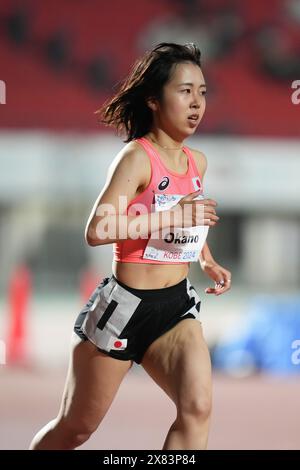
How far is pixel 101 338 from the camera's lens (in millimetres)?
3588

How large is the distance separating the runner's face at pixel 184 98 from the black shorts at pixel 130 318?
23.8 inches

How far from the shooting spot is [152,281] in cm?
364

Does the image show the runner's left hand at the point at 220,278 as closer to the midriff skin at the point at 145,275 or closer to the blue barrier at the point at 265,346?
the midriff skin at the point at 145,275

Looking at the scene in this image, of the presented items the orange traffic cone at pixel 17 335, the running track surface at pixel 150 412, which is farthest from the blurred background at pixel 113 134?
the running track surface at pixel 150 412

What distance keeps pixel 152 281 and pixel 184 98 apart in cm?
67

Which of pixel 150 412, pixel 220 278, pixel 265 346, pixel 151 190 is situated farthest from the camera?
pixel 265 346

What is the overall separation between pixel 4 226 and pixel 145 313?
45.1 feet

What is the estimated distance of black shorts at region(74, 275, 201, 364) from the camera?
3588 mm

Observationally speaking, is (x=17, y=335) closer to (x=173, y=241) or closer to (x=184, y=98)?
(x=173, y=241)

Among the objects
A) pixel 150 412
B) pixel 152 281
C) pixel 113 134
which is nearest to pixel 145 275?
pixel 152 281

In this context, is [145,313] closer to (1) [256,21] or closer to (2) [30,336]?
(2) [30,336]

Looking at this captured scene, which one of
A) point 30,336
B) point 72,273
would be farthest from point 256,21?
point 30,336

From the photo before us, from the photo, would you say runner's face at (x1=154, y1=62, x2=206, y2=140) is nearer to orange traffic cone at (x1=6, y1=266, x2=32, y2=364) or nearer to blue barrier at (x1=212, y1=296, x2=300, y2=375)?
blue barrier at (x1=212, y1=296, x2=300, y2=375)

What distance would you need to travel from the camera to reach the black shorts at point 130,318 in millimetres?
3588
